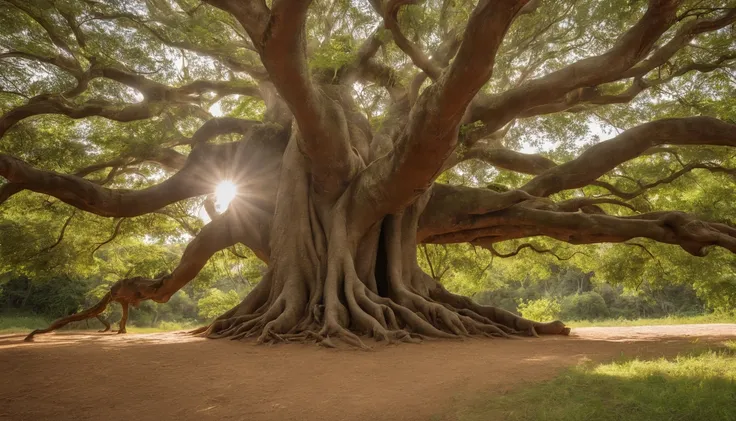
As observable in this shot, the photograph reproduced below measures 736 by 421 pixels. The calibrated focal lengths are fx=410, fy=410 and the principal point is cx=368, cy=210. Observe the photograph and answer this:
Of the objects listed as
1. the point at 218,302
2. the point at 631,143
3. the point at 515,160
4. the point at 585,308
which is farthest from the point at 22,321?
the point at 585,308

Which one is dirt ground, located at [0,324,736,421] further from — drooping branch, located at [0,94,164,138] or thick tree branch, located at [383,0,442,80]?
drooping branch, located at [0,94,164,138]

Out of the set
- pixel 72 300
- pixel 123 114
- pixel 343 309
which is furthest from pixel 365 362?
pixel 72 300

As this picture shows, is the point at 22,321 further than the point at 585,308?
No

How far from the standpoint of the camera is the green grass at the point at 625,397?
2.07 metres

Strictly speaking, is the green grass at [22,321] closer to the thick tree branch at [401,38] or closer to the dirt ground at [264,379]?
the dirt ground at [264,379]

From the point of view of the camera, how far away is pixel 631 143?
7.46m

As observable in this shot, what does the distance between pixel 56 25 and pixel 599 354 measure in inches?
404

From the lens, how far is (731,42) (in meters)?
7.98

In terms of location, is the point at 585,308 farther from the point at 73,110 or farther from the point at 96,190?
the point at 73,110

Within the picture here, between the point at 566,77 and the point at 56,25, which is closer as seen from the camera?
the point at 566,77

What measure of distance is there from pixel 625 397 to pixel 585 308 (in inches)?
1377

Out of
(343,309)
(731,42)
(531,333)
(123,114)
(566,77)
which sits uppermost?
(731,42)

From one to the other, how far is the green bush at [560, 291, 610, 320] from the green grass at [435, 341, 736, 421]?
33.3 metres

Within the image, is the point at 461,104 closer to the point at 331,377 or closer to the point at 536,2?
the point at 331,377
